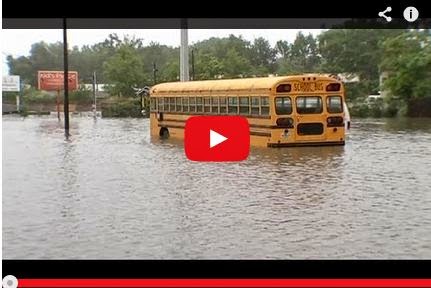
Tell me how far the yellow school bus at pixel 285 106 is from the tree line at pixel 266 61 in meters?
0.32

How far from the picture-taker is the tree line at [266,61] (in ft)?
26.7

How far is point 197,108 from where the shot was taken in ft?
47.3

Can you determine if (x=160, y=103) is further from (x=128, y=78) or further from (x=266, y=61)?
(x=266, y=61)

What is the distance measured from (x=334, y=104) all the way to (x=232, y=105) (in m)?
1.94

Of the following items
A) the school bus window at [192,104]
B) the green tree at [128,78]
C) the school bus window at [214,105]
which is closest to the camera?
the school bus window at [214,105]

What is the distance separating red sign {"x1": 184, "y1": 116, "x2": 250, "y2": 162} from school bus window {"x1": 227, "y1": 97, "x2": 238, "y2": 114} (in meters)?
9.33

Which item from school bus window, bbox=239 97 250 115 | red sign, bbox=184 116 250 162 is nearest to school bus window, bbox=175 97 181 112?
school bus window, bbox=239 97 250 115

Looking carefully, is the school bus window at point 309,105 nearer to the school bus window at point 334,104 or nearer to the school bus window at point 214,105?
the school bus window at point 334,104

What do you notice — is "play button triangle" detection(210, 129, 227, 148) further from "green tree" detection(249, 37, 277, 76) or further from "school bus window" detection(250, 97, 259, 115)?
"school bus window" detection(250, 97, 259, 115)

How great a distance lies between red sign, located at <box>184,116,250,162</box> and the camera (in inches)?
141
